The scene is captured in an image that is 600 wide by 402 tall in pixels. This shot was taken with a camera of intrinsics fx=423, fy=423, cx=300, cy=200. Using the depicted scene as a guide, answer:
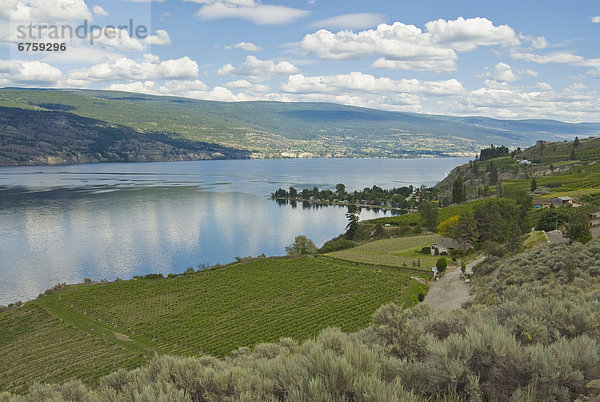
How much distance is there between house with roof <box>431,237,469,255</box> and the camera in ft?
158

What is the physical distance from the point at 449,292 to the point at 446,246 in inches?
684

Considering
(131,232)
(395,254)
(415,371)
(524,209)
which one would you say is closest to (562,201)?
(524,209)

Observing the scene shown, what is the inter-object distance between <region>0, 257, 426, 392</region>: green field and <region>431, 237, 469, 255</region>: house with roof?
27.8 ft

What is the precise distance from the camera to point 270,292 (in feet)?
131

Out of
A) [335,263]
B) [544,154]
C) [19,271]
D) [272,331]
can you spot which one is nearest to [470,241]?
[335,263]

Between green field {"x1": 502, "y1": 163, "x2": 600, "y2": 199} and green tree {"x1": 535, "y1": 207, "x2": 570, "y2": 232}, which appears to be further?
green field {"x1": 502, "y1": 163, "x2": 600, "y2": 199}

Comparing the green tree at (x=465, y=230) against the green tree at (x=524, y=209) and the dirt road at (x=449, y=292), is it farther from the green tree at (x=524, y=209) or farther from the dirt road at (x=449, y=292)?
the green tree at (x=524, y=209)

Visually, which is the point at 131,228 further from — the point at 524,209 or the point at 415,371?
the point at 415,371

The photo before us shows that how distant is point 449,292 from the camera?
32.5 m

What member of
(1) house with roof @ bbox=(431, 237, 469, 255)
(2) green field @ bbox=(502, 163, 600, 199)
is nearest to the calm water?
(1) house with roof @ bbox=(431, 237, 469, 255)

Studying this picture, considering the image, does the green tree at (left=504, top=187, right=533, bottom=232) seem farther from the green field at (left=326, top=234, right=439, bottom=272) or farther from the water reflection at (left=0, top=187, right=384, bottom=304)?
the water reflection at (left=0, top=187, right=384, bottom=304)

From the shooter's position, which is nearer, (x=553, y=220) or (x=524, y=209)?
(x=553, y=220)

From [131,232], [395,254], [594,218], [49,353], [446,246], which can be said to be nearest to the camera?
[49,353]

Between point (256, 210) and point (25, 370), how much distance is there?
77962mm
